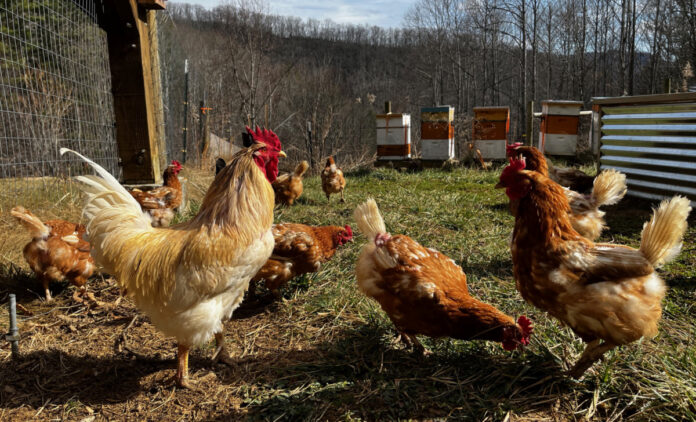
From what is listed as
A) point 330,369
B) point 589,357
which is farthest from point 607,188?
point 330,369

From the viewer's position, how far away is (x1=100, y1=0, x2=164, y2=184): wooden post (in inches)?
171

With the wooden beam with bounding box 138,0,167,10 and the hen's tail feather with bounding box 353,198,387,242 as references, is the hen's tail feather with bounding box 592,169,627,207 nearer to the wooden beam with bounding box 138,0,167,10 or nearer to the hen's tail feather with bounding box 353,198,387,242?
the hen's tail feather with bounding box 353,198,387,242

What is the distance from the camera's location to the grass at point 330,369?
7.04 ft

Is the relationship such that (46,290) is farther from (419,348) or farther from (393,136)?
(393,136)

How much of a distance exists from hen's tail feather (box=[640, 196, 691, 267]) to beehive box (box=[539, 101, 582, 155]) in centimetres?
1097

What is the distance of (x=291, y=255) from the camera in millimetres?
3555

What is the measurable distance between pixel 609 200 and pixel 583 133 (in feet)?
61.3

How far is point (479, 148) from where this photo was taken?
41.6ft

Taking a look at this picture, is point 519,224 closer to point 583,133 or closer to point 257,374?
point 257,374

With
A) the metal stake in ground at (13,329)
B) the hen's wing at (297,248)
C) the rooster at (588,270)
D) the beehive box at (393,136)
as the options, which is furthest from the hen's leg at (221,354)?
the beehive box at (393,136)

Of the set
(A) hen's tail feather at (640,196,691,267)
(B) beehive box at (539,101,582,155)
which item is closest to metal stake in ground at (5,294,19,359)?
(A) hen's tail feather at (640,196,691,267)

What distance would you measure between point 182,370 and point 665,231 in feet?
9.59

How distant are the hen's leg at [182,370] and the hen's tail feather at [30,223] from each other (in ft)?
6.86

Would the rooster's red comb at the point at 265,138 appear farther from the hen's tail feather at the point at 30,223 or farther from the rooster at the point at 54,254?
the hen's tail feather at the point at 30,223
